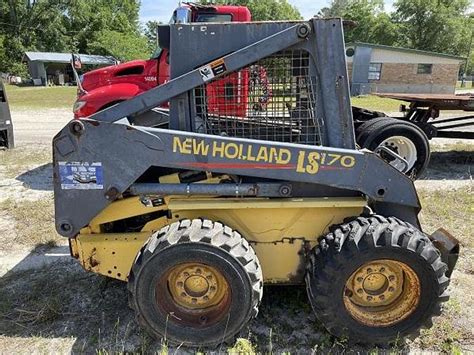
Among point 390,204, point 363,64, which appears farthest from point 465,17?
point 390,204

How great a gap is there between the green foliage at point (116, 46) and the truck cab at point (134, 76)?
48.5 metres

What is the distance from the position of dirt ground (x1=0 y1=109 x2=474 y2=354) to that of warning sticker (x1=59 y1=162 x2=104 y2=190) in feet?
3.80

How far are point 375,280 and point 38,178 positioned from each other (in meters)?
6.68

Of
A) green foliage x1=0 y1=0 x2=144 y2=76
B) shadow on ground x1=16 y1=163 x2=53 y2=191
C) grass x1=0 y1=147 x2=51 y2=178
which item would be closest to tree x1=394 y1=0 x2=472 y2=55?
green foliage x1=0 y1=0 x2=144 y2=76

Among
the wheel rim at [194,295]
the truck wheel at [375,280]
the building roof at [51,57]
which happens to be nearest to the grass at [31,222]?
the wheel rim at [194,295]

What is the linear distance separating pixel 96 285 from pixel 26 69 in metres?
56.5

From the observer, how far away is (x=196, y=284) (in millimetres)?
3322

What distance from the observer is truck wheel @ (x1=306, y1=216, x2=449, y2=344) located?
3.11 m

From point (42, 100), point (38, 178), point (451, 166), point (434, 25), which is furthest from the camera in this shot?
point (434, 25)

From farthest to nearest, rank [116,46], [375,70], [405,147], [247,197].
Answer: [116,46], [375,70], [405,147], [247,197]

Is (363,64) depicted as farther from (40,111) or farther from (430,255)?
(430,255)

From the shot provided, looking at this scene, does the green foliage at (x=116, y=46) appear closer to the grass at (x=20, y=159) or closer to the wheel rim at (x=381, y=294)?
the grass at (x=20, y=159)

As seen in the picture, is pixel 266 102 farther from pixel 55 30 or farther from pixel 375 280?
pixel 55 30

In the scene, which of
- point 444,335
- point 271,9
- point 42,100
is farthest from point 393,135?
point 271,9
